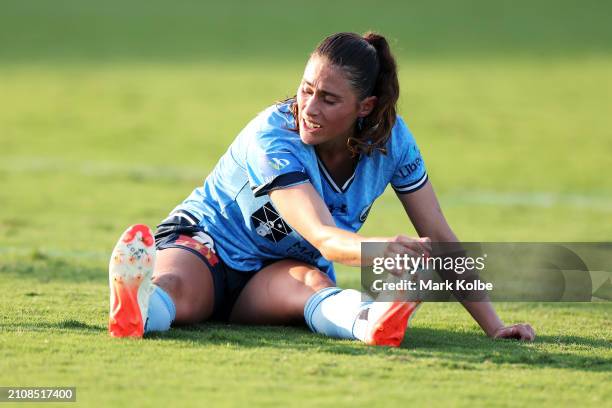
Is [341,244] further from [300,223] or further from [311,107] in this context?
[311,107]

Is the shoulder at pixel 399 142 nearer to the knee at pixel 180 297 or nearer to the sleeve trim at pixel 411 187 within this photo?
the sleeve trim at pixel 411 187

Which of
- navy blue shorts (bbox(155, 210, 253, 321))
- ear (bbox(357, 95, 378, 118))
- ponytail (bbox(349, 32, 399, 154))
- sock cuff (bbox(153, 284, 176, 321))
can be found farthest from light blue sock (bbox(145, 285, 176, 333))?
ear (bbox(357, 95, 378, 118))

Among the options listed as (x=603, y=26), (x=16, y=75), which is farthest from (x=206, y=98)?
(x=603, y=26)

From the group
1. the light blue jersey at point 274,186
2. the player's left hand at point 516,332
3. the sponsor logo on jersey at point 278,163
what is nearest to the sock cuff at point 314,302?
the light blue jersey at point 274,186

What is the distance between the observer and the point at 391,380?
168 inches

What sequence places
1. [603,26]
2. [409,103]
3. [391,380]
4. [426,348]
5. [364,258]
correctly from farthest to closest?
[603,26]
[409,103]
[426,348]
[364,258]
[391,380]

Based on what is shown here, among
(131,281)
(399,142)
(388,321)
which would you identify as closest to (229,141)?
(399,142)

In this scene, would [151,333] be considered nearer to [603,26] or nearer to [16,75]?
[16,75]

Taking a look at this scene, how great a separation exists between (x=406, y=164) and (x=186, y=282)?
1227mm

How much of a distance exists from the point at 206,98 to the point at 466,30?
954 cm

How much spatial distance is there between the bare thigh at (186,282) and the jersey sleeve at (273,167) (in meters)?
0.58

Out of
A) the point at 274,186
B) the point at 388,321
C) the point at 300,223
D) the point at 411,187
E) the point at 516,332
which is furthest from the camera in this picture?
the point at 411,187

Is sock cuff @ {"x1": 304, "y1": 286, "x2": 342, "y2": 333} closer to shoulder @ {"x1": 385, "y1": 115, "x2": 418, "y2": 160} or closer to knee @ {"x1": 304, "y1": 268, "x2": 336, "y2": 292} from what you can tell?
knee @ {"x1": 304, "y1": 268, "x2": 336, "y2": 292}

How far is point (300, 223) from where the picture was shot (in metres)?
4.93
